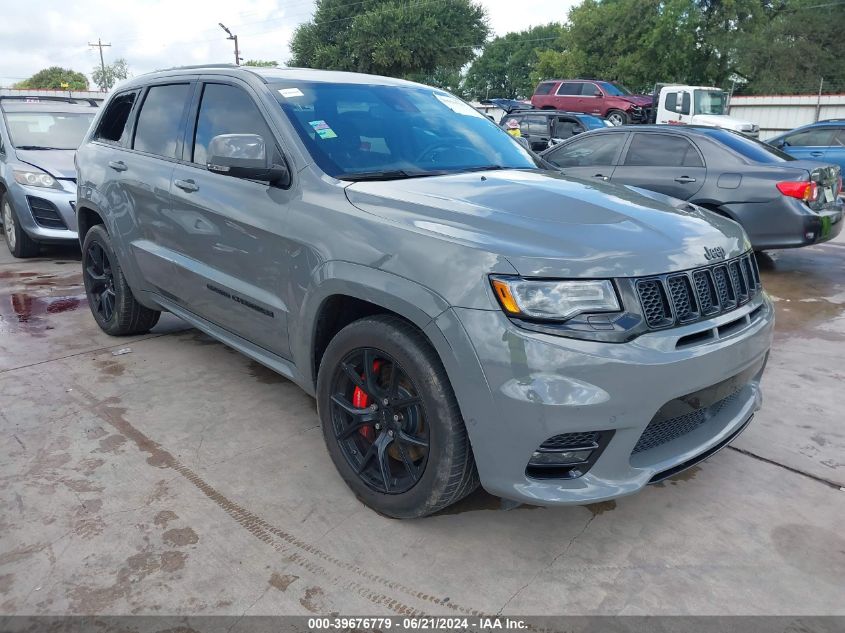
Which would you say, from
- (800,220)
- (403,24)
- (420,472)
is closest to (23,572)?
(420,472)

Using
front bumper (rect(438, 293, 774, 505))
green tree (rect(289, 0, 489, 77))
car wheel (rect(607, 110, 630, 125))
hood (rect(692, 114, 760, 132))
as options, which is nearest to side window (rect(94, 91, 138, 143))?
front bumper (rect(438, 293, 774, 505))

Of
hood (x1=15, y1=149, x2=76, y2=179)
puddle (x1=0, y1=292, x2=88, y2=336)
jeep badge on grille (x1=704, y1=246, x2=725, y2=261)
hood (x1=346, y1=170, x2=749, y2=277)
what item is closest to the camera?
hood (x1=346, y1=170, x2=749, y2=277)

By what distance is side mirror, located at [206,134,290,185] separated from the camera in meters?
2.97

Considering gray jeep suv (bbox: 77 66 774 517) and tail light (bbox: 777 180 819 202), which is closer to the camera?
gray jeep suv (bbox: 77 66 774 517)

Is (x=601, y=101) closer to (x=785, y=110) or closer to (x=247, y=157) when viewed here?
(x=785, y=110)

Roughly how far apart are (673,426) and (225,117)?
8.78 feet

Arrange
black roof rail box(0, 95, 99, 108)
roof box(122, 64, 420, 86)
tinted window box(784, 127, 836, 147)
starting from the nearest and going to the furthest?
1. roof box(122, 64, 420, 86)
2. black roof rail box(0, 95, 99, 108)
3. tinted window box(784, 127, 836, 147)

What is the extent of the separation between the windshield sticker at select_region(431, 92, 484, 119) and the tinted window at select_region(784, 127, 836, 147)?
11010 mm

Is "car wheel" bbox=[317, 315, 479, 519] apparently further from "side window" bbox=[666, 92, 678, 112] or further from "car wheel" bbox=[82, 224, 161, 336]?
"side window" bbox=[666, 92, 678, 112]

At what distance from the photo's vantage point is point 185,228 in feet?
12.2

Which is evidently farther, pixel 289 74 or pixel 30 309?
pixel 30 309

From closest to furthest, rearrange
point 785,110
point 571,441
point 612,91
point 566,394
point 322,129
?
point 566,394 → point 571,441 → point 322,129 → point 785,110 → point 612,91

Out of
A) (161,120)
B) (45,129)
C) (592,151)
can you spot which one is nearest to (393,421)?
(161,120)

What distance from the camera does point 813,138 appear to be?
12.5 m
